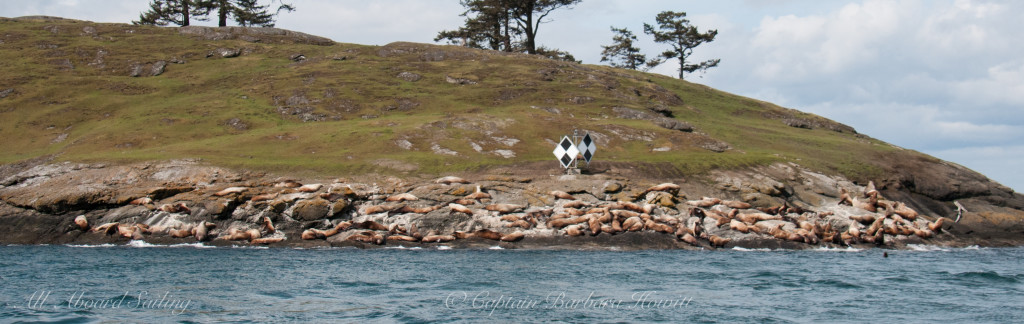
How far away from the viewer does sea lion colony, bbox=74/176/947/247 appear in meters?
44.7

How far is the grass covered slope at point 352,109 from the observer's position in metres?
62.6

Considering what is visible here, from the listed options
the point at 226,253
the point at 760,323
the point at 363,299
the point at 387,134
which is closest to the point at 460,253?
the point at 226,253

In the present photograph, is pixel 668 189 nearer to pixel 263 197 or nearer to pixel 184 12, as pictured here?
pixel 263 197

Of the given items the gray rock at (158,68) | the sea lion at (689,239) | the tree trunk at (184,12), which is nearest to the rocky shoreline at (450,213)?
the sea lion at (689,239)

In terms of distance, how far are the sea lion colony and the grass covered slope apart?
850 centimetres

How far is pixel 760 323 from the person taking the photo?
71.4ft

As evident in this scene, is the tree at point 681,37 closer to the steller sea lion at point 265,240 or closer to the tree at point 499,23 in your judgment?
the tree at point 499,23

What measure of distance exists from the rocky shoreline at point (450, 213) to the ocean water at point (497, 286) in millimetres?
3822

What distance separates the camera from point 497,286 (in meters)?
28.2

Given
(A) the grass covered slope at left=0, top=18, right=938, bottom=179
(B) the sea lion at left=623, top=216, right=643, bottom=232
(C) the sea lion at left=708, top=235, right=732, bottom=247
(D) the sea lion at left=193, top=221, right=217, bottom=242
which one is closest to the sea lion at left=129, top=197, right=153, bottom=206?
(D) the sea lion at left=193, top=221, right=217, bottom=242

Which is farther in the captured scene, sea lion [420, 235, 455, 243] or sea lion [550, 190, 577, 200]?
sea lion [550, 190, 577, 200]

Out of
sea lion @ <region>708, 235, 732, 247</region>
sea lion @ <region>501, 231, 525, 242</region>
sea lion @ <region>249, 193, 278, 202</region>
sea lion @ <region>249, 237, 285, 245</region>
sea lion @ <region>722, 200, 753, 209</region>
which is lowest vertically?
sea lion @ <region>249, 237, 285, 245</region>

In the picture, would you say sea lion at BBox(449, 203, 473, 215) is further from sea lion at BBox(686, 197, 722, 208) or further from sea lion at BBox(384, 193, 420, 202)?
sea lion at BBox(686, 197, 722, 208)

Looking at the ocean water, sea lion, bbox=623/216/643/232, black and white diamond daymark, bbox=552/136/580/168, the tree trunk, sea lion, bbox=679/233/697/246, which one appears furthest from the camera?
the tree trunk
